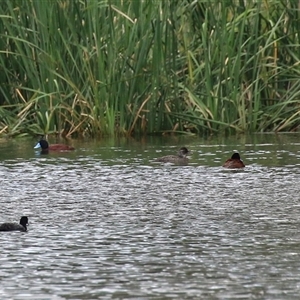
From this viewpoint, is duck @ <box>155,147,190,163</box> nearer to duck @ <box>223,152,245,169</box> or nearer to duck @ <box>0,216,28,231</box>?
duck @ <box>223,152,245,169</box>

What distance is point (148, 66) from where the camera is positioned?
1616cm

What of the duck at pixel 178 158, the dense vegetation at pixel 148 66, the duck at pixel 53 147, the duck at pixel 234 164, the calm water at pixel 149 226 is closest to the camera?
the calm water at pixel 149 226

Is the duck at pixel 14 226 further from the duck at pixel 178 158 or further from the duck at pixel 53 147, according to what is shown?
the duck at pixel 53 147

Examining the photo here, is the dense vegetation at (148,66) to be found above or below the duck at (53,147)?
above

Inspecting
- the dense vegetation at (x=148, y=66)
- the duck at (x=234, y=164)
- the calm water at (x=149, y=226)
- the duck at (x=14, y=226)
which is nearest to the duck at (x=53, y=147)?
the calm water at (x=149, y=226)

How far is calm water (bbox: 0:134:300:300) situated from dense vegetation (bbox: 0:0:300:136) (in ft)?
4.96

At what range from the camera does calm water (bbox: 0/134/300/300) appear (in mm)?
6578

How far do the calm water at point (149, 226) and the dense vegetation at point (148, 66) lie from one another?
1.51 metres

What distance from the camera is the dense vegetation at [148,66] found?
15.7m

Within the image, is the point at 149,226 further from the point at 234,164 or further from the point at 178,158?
the point at 178,158

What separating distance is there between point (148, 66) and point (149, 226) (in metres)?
7.66

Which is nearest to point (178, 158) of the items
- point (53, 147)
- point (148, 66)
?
point (53, 147)

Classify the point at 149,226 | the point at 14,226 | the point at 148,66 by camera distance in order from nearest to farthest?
the point at 14,226, the point at 149,226, the point at 148,66

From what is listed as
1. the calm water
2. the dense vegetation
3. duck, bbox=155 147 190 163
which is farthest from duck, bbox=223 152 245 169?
the dense vegetation
